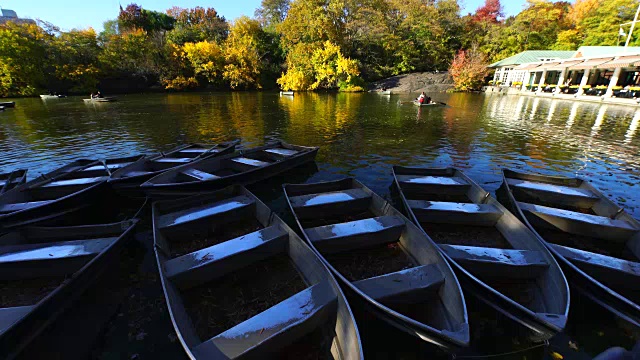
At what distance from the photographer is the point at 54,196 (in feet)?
31.5

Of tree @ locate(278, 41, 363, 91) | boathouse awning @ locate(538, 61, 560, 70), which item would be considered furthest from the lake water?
tree @ locate(278, 41, 363, 91)

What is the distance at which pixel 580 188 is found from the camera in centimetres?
968

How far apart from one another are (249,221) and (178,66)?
6404cm

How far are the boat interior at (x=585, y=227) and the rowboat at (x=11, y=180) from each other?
16642 millimetres

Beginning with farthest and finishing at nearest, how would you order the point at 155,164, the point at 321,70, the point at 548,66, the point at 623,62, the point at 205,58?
the point at 205,58 → the point at 321,70 → the point at 548,66 → the point at 623,62 → the point at 155,164

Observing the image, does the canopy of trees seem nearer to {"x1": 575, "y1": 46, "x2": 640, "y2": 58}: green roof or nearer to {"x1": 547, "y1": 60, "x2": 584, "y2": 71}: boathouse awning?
{"x1": 575, "y1": 46, "x2": 640, "y2": 58}: green roof

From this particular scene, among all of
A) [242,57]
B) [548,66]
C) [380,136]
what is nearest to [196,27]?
[242,57]

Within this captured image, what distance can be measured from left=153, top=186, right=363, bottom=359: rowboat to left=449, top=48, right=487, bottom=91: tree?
6388cm

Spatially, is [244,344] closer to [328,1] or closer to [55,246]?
[55,246]

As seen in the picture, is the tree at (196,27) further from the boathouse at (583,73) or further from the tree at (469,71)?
the boathouse at (583,73)

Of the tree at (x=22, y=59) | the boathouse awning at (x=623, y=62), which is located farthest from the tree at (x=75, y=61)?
the boathouse awning at (x=623, y=62)

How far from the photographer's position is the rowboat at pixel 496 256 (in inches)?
186

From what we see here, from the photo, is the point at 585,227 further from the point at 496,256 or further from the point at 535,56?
the point at 535,56

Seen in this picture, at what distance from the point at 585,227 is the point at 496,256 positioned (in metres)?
3.70
